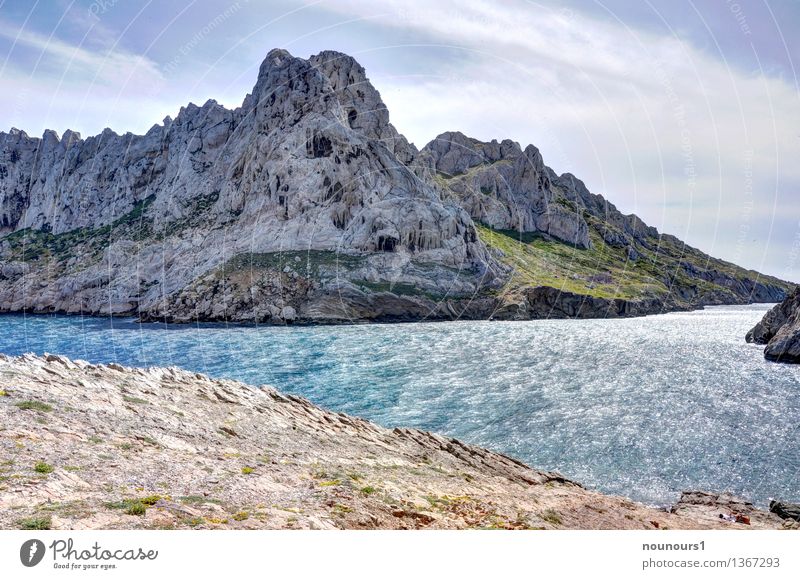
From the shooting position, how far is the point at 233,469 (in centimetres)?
1803

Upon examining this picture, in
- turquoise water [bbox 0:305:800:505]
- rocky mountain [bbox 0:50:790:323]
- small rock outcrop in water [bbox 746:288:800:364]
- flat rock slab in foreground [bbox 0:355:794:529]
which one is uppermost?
rocky mountain [bbox 0:50:790:323]

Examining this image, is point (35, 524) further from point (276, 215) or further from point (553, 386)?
point (276, 215)

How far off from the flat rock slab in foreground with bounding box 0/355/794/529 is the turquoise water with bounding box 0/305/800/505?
719cm

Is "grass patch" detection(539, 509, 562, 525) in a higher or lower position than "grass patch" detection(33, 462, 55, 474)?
lower

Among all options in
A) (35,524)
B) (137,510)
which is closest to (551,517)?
(137,510)

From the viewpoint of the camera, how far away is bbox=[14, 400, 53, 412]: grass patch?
19797 mm

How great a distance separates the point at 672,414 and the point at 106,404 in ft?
149

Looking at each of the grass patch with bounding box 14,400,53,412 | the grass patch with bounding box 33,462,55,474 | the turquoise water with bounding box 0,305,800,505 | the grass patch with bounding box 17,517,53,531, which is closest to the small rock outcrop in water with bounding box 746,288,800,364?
the turquoise water with bounding box 0,305,800,505

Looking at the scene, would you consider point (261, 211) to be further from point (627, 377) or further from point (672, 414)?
point (672, 414)

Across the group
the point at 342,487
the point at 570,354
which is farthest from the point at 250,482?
the point at 570,354

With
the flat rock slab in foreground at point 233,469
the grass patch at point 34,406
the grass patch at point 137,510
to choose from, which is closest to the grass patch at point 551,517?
the flat rock slab in foreground at point 233,469

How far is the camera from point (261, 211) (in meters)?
152

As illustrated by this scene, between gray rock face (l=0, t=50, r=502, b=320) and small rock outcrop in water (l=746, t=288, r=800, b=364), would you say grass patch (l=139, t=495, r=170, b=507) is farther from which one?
gray rock face (l=0, t=50, r=502, b=320)

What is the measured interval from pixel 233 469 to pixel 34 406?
9.20 m
